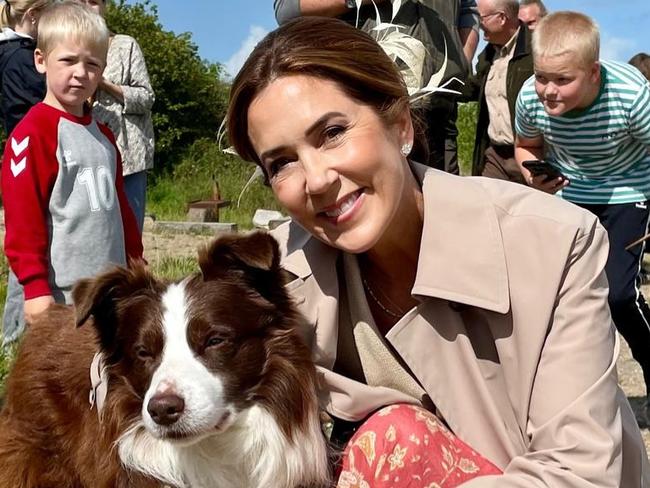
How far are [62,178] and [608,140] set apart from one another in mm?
2846

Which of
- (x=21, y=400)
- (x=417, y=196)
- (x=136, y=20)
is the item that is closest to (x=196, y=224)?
(x=136, y=20)

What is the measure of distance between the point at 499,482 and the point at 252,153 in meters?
1.28

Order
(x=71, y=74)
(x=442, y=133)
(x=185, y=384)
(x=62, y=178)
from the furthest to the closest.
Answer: (x=442, y=133)
(x=71, y=74)
(x=62, y=178)
(x=185, y=384)

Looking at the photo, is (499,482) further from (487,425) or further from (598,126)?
(598,126)

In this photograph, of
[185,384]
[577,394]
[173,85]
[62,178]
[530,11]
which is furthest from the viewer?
[173,85]

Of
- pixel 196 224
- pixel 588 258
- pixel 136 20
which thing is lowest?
pixel 196 224

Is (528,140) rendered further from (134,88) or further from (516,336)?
(516,336)

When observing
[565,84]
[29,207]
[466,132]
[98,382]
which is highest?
[565,84]

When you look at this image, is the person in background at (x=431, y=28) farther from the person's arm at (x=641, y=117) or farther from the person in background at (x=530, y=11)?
the person in background at (x=530, y=11)

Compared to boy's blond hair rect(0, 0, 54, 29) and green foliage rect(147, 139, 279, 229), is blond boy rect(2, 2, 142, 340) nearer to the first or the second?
boy's blond hair rect(0, 0, 54, 29)

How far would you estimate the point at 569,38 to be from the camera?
5.11 m

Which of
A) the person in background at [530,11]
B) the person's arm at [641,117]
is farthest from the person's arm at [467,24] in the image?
the person in background at [530,11]

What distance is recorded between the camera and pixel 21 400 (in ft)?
11.6

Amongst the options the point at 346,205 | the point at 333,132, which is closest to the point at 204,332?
the point at 346,205
